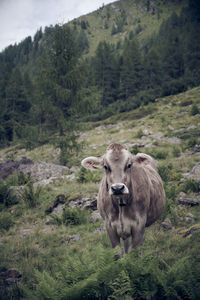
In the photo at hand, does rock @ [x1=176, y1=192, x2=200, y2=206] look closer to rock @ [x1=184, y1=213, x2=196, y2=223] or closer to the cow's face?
rock @ [x1=184, y1=213, x2=196, y2=223]

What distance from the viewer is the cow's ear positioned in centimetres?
402

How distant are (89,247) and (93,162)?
243 centimetres

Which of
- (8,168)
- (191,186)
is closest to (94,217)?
(191,186)

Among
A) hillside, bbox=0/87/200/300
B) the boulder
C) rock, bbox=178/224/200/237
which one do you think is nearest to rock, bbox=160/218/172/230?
hillside, bbox=0/87/200/300

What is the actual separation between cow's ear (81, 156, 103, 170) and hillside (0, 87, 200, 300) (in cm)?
138

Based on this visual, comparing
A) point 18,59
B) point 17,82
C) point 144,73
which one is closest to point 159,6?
point 18,59

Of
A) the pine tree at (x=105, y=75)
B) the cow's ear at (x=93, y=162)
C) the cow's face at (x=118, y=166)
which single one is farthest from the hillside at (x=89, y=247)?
the pine tree at (x=105, y=75)

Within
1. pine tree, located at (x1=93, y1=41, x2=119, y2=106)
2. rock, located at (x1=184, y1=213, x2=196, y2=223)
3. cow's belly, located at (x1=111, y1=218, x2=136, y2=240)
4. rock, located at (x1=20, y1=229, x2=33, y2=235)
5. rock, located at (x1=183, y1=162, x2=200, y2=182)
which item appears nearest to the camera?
cow's belly, located at (x1=111, y1=218, x2=136, y2=240)

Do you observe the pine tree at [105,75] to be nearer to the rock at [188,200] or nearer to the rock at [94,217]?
the rock at [188,200]

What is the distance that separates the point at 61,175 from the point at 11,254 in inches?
310

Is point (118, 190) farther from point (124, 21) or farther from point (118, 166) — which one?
point (124, 21)

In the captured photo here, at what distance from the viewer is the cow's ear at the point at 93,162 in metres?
4.02

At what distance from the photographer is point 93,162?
4.09m

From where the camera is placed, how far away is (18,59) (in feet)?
368
